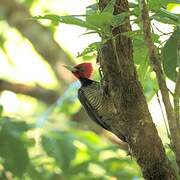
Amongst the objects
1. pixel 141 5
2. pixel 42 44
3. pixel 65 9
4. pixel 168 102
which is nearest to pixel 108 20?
pixel 141 5

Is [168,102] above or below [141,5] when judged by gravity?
below

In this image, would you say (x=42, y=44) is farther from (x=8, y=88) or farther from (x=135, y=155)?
(x=135, y=155)

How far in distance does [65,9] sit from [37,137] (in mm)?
1967

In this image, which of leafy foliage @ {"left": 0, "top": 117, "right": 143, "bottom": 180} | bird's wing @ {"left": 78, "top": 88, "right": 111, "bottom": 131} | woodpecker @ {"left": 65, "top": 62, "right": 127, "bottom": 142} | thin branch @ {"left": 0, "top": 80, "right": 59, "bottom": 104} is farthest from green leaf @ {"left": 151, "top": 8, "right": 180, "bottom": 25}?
thin branch @ {"left": 0, "top": 80, "right": 59, "bottom": 104}

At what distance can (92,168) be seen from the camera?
201 cm

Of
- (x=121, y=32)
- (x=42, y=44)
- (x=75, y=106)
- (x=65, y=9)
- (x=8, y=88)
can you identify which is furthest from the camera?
(x=65, y=9)

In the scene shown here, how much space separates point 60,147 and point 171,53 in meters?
0.94

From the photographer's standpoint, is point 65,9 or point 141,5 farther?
point 65,9

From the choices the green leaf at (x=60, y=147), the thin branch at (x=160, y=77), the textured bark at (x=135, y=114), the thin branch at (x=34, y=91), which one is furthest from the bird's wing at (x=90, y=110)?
the thin branch at (x=34, y=91)

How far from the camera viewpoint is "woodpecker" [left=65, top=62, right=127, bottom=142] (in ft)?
5.06

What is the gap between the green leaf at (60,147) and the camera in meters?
1.79

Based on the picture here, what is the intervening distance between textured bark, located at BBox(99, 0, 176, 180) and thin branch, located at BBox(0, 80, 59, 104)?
2.10 metres

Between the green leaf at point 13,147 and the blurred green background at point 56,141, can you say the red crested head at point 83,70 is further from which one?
the green leaf at point 13,147

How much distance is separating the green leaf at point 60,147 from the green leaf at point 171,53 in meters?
0.85
